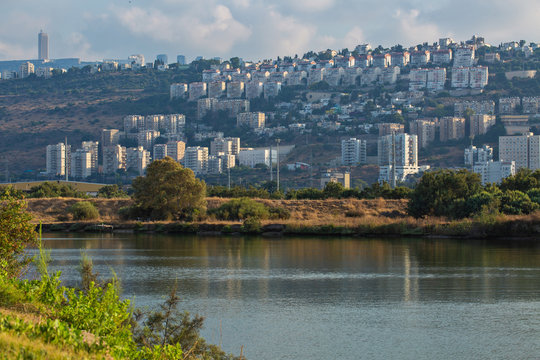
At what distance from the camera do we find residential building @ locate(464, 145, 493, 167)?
106 m

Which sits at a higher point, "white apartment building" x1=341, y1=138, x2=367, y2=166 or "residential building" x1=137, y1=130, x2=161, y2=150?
"residential building" x1=137, y1=130, x2=161, y2=150

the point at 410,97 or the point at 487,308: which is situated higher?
the point at 410,97

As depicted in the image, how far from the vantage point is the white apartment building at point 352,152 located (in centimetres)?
11153

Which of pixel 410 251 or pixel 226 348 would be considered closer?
pixel 226 348

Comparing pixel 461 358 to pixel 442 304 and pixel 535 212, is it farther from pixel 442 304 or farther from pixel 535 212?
pixel 535 212

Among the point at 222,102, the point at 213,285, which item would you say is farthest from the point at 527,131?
the point at 213,285

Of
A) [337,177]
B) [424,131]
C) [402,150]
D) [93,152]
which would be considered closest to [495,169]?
[402,150]


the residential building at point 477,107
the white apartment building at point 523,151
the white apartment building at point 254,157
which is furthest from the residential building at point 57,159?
the residential building at point 477,107

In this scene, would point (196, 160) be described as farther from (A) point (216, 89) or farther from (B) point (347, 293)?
(B) point (347, 293)

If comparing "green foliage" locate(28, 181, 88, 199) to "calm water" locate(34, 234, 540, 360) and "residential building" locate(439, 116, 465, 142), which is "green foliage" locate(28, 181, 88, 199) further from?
"residential building" locate(439, 116, 465, 142)

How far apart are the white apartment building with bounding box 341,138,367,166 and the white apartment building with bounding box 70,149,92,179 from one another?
133 feet

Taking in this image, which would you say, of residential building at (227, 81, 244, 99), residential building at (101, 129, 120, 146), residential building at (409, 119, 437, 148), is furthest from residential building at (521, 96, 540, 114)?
residential building at (101, 129, 120, 146)

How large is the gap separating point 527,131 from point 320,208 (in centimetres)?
8288

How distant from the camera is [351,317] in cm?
1481
